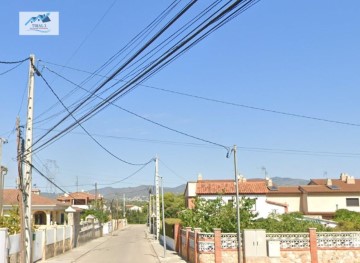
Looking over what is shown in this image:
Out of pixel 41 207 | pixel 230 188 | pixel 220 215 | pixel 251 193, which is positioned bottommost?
pixel 220 215

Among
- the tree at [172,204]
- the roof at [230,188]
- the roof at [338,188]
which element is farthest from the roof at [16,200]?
the tree at [172,204]

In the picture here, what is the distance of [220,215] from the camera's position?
26.2 meters

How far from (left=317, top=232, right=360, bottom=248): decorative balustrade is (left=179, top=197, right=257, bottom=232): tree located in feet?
13.7

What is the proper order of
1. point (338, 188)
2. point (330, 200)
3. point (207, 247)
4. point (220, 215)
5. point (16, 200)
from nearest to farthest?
A: point (207, 247) < point (220, 215) < point (16, 200) < point (330, 200) < point (338, 188)

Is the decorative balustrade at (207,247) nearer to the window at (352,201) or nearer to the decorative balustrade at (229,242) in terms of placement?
the decorative balustrade at (229,242)

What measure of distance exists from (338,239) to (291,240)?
7.26 ft

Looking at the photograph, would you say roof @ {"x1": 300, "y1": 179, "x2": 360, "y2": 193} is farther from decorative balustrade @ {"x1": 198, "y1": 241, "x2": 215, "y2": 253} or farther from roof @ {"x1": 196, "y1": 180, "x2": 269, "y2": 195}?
decorative balustrade @ {"x1": 198, "y1": 241, "x2": 215, "y2": 253}

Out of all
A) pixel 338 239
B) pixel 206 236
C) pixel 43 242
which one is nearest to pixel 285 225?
pixel 338 239

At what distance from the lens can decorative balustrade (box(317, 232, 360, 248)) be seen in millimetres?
22516

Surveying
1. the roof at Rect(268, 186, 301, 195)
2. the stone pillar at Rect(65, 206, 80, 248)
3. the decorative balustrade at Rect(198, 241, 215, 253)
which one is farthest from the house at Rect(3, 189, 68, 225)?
the roof at Rect(268, 186, 301, 195)

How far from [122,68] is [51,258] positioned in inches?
905

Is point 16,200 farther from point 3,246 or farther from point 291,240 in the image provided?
point 291,240

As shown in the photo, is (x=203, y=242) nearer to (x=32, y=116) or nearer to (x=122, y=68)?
(x=32, y=116)

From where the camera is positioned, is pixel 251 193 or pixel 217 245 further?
pixel 251 193
